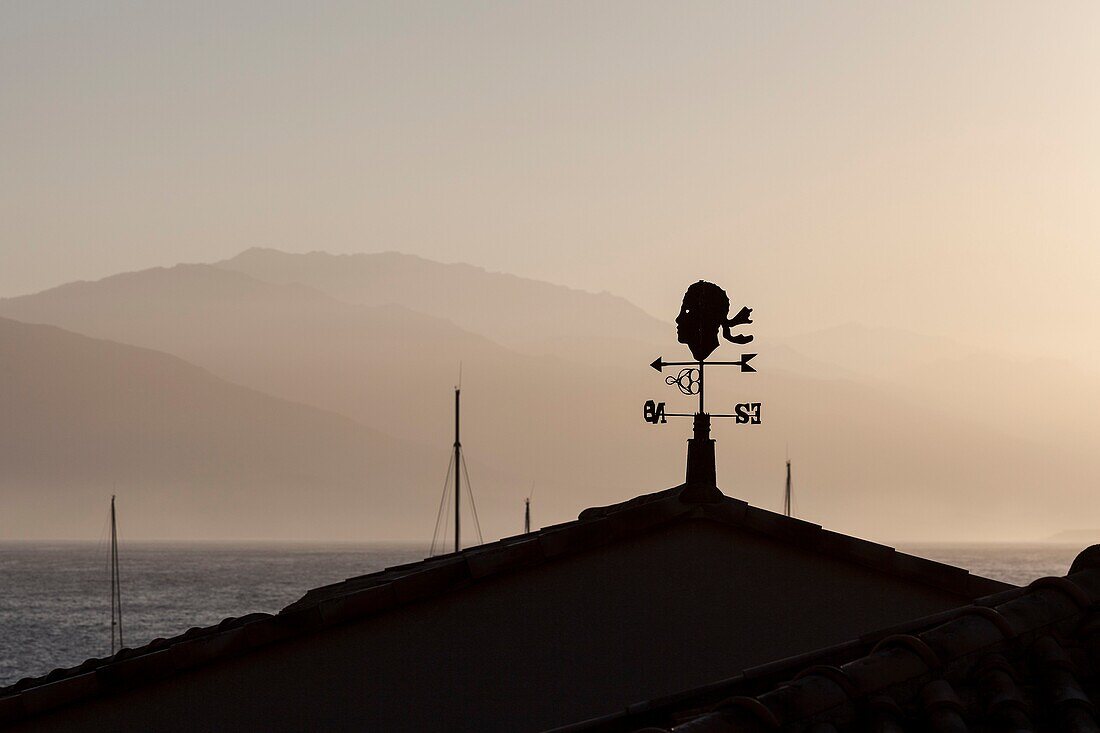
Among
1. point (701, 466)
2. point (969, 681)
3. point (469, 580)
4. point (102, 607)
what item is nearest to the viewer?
point (969, 681)

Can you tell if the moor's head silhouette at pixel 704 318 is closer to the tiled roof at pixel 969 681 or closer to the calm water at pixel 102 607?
the tiled roof at pixel 969 681

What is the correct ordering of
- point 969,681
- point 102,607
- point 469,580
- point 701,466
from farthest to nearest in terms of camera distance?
point 102,607
point 701,466
point 469,580
point 969,681

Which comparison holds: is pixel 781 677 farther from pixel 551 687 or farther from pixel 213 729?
pixel 213 729

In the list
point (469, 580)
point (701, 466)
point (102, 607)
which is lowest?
point (102, 607)

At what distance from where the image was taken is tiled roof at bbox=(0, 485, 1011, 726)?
10289 millimetres

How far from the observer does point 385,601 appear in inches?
410

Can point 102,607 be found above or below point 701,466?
below

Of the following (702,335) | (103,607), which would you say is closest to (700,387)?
(702,335)

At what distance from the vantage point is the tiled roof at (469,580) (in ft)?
33.8

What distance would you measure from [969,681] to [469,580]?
164 inches

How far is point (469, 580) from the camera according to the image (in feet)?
34.7

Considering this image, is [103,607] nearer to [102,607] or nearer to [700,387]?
[102,607]

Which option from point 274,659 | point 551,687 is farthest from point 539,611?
point 274,659

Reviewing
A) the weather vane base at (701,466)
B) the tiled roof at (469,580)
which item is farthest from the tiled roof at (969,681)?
the weather vane base at (701,466)
